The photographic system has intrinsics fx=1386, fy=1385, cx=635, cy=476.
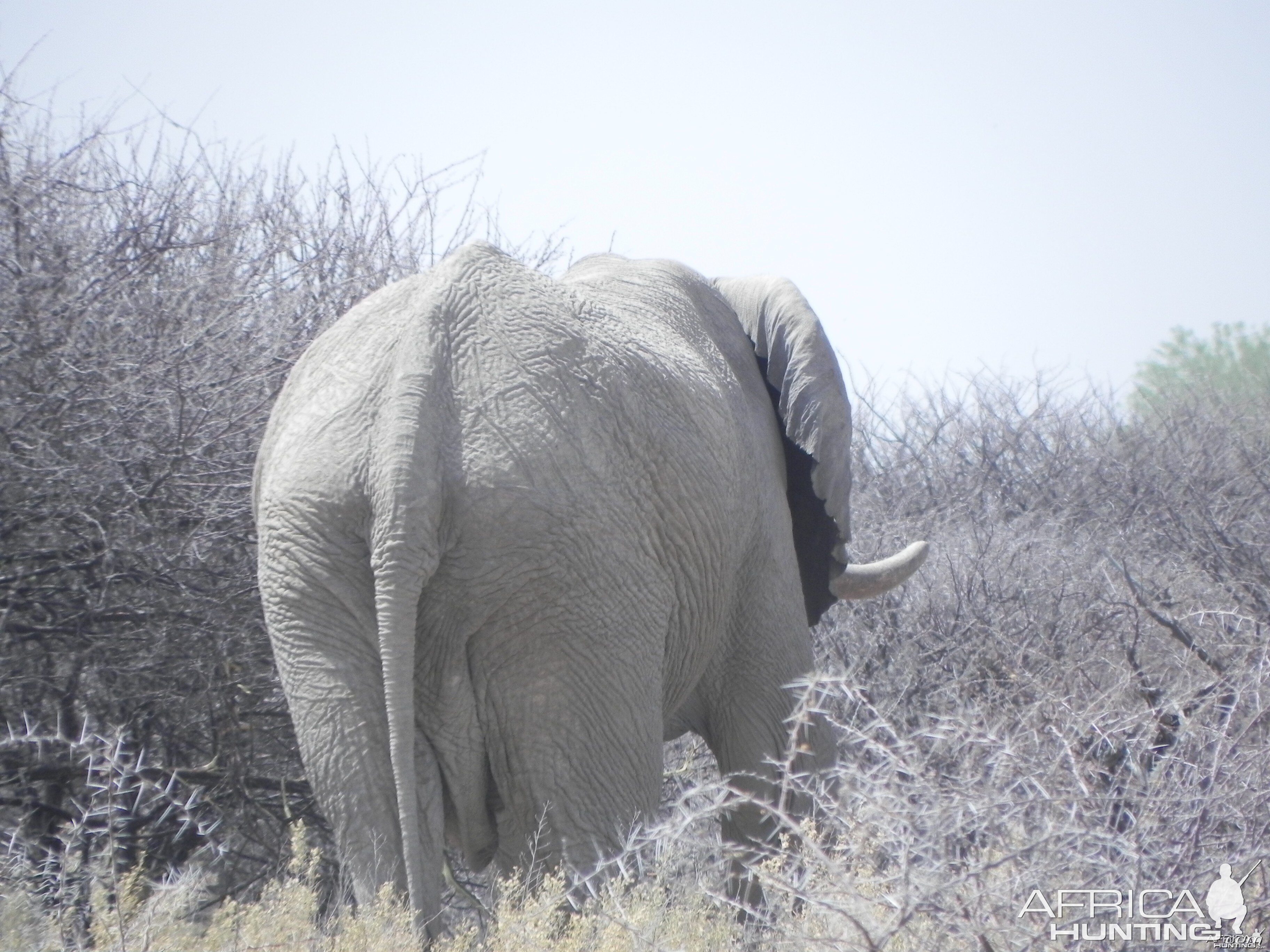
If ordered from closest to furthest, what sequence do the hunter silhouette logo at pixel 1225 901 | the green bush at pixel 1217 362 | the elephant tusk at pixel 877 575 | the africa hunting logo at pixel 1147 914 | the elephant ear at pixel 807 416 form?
the africa hunting logo at pixel 1147 914
the hunter silhouette logo at pixel 1225 901
the elephant ear at pixel 807 416
the elephant tusk at pixel 877 575
the green bush at pixel 1217 362

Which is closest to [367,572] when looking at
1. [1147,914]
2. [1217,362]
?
[1147,914]

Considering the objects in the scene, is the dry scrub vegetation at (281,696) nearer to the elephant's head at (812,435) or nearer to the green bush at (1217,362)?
the elephant's head at (812,435)

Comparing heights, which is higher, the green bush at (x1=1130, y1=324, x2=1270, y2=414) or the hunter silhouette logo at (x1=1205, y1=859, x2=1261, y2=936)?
the green bush at (x1=1130, y1=324, x2=1270, y2=414)

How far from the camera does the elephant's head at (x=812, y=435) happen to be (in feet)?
16.5

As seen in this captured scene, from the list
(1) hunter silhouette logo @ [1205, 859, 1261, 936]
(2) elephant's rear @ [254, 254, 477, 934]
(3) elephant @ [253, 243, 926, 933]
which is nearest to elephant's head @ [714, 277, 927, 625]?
(3) elephant @ [253, 243, 926, 933]

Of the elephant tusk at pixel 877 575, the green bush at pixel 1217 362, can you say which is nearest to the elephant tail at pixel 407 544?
the elephant tusk at pixel 877 575

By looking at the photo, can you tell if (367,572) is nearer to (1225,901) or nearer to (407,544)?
(407,544)

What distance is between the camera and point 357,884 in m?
3.53

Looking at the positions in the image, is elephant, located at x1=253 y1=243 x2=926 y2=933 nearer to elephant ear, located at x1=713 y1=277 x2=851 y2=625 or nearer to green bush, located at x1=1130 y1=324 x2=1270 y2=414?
elephant ear, located at x1=713 y1=277 x2=851 y2=625

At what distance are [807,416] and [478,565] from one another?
6.30 ft

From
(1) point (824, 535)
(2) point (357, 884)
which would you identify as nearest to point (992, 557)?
(1) point (824, 535)

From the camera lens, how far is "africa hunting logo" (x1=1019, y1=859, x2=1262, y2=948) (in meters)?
2.84

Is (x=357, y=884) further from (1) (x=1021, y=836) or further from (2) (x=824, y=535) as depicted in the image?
(2) (x=824, y=535)

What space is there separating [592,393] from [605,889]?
1.26 metres
